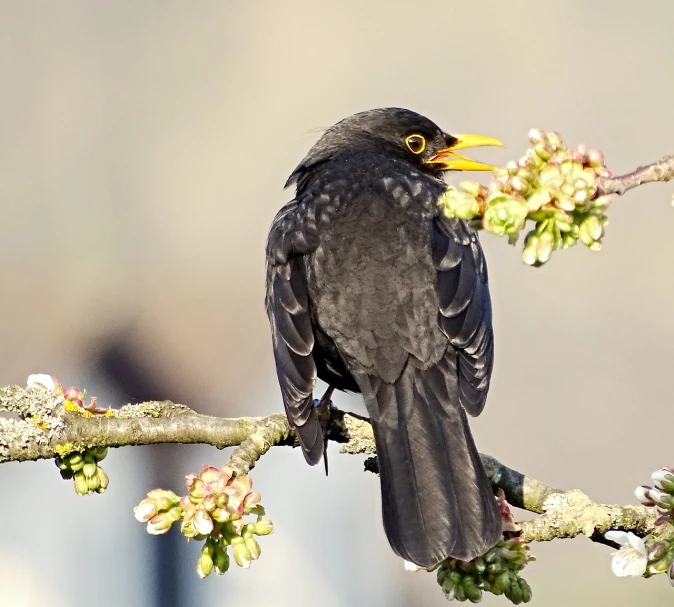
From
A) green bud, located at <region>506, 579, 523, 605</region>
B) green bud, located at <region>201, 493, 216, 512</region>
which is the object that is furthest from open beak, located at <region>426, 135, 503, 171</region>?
green bud, located at <region>201, 493, 216, 512</region>

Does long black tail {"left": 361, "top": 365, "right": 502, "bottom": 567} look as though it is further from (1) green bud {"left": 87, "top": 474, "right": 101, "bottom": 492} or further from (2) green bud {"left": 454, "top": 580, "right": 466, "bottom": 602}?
(1) green bud {"left": 87, "top": 474, "right": 101, "bottom": 492}

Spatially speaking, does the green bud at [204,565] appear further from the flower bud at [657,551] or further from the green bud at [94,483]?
the flower bud at [657,551]

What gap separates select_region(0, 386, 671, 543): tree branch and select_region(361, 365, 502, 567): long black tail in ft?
0.64

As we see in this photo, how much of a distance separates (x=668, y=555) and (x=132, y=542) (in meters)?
3.96

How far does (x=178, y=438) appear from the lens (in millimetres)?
3119

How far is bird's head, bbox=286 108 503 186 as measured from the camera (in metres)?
4.81

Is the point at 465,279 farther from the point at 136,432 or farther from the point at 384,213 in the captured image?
the point at 136,432

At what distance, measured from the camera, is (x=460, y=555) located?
8.82 ft

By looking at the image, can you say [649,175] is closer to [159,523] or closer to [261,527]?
[261,527]

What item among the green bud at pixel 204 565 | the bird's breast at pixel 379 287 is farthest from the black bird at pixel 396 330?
the green bud at pixel 204 565

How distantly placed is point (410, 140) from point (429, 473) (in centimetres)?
217

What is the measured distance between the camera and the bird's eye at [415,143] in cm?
484

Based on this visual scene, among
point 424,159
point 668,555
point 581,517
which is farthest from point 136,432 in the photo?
point 424,159

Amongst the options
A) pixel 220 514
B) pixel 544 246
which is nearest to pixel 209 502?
pixel 220 514
